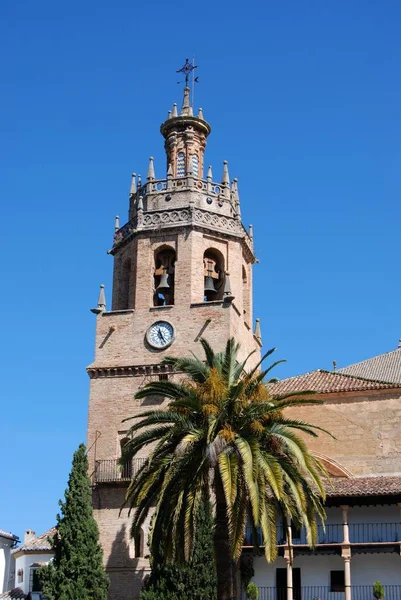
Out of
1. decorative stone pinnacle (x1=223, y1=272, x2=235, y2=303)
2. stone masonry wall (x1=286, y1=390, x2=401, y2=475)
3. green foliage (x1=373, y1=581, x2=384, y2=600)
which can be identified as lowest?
green foliage (x1=373, y1=581, x2=384, y2=600)

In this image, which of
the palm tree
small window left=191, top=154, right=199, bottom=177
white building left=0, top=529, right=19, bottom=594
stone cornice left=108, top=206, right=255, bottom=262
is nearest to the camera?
the palm tree

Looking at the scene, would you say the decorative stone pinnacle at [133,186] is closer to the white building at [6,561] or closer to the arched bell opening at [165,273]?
the arched bell opening at [165,273]

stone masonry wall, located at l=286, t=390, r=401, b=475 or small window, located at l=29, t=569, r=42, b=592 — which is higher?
stone masonry wall, located at l=286, t=390, r=401, b=475

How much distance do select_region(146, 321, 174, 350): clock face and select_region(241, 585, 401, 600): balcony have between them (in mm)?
9984

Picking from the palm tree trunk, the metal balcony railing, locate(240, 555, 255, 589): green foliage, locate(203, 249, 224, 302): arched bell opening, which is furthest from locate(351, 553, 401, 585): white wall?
locate(203, 249, 224, 302): arched bell opening

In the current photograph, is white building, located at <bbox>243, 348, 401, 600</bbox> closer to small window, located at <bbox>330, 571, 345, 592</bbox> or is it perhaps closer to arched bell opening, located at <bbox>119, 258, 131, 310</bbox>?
small window, located at <bbox>330, 571, 345, 592</bbox>

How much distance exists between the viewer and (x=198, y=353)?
38219 millimetres

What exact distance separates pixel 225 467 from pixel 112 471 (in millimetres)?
13345

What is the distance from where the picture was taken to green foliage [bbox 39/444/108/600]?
34.0m

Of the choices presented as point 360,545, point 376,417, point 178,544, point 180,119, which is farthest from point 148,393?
point 180,119

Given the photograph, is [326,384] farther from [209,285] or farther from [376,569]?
[376,569]

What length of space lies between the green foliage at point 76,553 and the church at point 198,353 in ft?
4.15

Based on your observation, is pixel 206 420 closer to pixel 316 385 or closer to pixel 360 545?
pixel 360 545

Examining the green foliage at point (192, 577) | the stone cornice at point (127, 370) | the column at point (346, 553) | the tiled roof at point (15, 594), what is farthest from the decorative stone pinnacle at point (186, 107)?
the tiled roof at point (15, 594)
